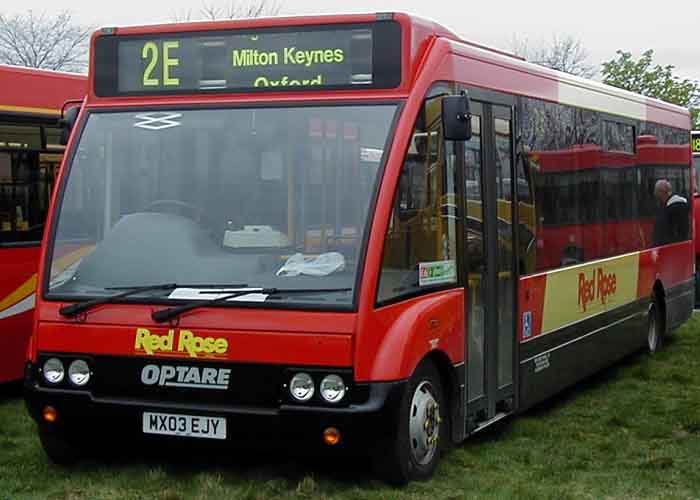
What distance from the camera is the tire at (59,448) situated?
830 centimetres

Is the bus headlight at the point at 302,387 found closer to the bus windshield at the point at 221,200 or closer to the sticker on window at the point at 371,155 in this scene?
the bus windshield at the point at 221,200

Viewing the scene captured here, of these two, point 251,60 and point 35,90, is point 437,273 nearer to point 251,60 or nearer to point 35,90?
point 251,60

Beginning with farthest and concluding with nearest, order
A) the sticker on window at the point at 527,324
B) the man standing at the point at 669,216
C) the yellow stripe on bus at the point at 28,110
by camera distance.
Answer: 1. the man standing at the point at 669,216
2. the yellow stripe on bus at the point at 28,110
3. the sticker on window at the point at 527,324

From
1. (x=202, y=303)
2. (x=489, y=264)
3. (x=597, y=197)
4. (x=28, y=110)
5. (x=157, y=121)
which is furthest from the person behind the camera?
(x=597, y=197)

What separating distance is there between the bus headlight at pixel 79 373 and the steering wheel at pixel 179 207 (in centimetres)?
103

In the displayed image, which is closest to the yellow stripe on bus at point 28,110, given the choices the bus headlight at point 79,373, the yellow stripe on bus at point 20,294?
the yellow stripe on bus at point 20,294

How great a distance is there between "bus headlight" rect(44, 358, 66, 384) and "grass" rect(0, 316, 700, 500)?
0.64m

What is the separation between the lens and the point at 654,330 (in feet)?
47.7

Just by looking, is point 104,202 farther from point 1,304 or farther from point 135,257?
point 1,304

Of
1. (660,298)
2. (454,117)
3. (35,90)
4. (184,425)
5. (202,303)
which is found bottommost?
(184,425)

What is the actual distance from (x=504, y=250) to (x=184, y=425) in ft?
9.46

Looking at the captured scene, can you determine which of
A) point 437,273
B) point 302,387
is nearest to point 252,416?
point 302,387

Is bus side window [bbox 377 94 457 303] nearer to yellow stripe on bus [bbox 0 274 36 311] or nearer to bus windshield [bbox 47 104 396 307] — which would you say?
bus windshield [bbox 47 104 396 307]

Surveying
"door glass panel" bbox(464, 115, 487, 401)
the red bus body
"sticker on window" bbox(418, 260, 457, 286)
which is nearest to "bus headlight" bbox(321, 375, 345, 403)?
"sticker on window" bbox(418, 260, 457, 286)
